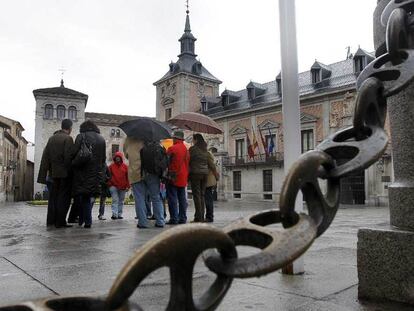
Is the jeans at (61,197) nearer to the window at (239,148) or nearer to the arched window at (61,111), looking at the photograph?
the window at (239,148)

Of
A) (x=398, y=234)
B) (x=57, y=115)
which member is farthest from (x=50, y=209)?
(x=57, y=115)

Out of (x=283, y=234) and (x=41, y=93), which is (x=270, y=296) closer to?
(x=283, y=234)

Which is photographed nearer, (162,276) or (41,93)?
(162,276)

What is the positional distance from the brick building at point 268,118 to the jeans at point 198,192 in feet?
63.8

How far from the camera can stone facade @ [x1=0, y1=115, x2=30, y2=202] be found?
142 feet

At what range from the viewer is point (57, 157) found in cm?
697

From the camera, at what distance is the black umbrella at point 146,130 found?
7348mm

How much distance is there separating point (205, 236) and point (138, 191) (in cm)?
639

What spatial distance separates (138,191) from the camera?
7.12 meters

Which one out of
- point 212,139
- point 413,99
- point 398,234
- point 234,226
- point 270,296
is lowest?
point 270,296

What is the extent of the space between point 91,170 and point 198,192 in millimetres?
2118

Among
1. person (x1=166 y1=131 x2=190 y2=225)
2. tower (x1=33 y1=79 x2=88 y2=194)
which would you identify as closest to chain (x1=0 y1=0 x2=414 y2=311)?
person (x1=166 y1=131 x2=190 y2=225)

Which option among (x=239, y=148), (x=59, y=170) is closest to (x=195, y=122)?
(x=59, y=170)

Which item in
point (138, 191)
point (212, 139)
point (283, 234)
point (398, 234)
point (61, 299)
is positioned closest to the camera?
point (61, 299)
